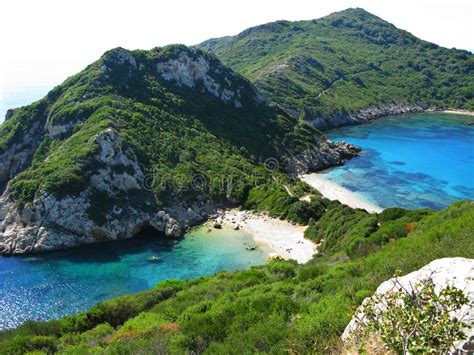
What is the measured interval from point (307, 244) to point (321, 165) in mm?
41272

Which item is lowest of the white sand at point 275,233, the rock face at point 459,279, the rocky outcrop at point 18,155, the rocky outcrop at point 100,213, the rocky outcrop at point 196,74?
the white sand at point 275,233

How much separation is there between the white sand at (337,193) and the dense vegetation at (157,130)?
1023 centimetres

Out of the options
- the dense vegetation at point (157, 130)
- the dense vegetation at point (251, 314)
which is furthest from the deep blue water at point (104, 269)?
the dense vegetation at point (251, 314)

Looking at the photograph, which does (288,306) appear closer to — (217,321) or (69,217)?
(217,321)

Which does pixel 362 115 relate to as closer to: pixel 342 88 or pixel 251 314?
pixel 342 88

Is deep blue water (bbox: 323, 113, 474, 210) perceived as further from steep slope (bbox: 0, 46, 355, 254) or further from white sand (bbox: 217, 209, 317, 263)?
white sand (bbox: 217, 209, 317, 263)

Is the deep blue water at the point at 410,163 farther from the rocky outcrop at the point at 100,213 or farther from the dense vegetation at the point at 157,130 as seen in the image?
the rocky outcrop at the point at 100,213

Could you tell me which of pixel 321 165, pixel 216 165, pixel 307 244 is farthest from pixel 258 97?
pixel 307 244

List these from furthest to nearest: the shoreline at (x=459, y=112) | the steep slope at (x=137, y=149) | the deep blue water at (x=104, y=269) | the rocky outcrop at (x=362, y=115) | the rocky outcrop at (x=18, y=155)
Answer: the shoreline at (x=459, y=112) → the rocky outcrop at (x=362, y=115) → the rocky outcrop at (x=18, y=155) → the steep slope at (x=137, y=149) → the deep blue water at (x=104, y=269)

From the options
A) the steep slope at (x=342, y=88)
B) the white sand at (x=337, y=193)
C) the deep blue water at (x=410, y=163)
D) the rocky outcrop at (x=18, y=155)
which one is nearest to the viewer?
the white sand at (x=337, y=193)

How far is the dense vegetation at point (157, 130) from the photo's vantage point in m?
62.0

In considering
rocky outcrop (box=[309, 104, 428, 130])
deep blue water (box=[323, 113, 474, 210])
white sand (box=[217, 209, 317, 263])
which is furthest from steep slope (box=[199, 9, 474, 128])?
white sand (box=[217, 209, 317, 263])

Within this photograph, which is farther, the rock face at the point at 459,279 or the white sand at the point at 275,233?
the white sand at the point at 275,233

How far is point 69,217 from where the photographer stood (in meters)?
54.2
